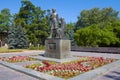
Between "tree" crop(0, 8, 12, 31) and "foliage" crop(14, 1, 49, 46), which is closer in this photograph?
"foliage" crop(14, 1, 49, 46)

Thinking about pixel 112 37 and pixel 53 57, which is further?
pixel 112 37

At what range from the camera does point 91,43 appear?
3053cm

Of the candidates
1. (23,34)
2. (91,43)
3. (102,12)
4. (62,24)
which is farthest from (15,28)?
(102,12)

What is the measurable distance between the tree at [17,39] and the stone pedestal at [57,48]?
2180 centimetres

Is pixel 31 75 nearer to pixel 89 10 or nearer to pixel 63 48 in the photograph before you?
pixel 63 48

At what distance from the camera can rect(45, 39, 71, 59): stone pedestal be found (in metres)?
14.0

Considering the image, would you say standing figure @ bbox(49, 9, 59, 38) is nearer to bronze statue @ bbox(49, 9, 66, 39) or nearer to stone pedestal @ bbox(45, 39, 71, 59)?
bronze statue @ bbox(49, 9, 66, 39)

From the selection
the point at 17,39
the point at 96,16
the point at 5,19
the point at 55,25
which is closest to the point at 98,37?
the point at 55,25

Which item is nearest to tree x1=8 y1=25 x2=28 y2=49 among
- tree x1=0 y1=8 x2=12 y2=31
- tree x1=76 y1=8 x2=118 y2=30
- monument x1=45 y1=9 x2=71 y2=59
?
tree x1=0 y1=8 x2=12 y2=31

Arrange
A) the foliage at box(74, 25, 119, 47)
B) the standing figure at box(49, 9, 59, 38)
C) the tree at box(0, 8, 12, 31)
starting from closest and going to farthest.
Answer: the standing figure at box(49, 9, 59, 38)
the foliage at box(74, 25, 119, 47)
the tree at box(0, 8, 12, 31)

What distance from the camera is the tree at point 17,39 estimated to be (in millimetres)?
35597

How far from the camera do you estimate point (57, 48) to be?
14102 mm

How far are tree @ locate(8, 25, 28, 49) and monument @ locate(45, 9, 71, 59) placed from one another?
21568mm

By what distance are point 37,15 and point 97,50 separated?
882 inches
